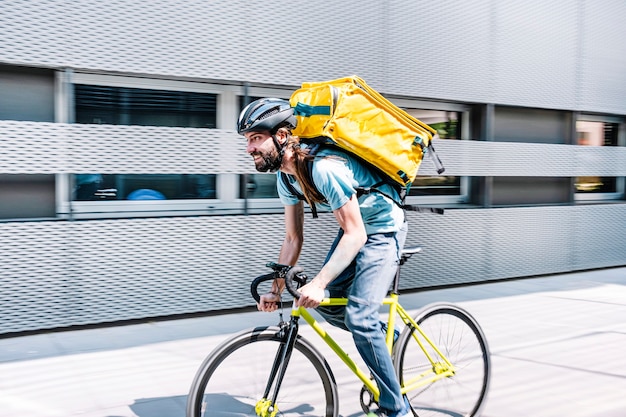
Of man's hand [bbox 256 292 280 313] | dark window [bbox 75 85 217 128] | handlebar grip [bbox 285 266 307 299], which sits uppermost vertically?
dark window [bbox 75 85 217 128]

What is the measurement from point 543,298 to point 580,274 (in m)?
1.97

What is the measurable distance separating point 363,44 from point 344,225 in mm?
4710

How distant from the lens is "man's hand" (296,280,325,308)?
3.07 m

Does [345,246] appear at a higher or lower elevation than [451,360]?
higher

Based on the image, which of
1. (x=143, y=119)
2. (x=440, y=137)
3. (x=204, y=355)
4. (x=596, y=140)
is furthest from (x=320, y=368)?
(x=596, y=140)

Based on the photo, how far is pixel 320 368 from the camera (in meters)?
3.29

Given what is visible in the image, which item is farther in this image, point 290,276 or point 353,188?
point 353,188

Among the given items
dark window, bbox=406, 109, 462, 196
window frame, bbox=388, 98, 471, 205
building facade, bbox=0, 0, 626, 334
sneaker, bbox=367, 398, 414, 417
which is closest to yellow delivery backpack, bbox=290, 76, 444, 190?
sneaker, bbox=367, 398, 414, 417

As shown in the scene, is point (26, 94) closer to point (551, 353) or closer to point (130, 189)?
point (130, 189)

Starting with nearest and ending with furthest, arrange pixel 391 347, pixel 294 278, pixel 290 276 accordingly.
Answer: pixel 290 276 < pixel 294 278 < pixel 391 347

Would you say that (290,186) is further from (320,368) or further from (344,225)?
(320,368)

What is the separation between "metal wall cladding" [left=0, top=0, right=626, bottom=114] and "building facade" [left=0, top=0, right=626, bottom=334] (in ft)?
0.06

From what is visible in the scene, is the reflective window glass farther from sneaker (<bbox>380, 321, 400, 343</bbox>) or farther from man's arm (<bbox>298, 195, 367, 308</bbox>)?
man's arm (<bbox>298, 195, 367, 308</bbox>)

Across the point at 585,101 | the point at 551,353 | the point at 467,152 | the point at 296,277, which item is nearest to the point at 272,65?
the point at 467,152
